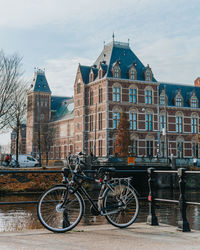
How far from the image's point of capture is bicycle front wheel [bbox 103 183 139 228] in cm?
562

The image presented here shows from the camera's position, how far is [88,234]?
16.6ft

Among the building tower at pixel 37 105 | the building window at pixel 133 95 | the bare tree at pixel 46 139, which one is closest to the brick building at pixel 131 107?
the building window at pixel 133 95

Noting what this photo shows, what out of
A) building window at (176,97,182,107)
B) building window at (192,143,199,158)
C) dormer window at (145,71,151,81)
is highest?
dormer window at (145,71,151,81)

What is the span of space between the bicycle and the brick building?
39.1m

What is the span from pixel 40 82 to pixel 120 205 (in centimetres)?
7396

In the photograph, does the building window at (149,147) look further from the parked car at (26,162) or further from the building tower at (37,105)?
the building tower at (37,105)

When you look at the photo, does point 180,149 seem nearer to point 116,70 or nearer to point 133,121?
point 133,121

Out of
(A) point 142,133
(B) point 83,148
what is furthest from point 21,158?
(A) point 142,133

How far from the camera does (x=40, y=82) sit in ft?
255

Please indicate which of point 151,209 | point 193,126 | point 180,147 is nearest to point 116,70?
point 180,147

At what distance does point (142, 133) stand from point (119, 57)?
11.0 metres

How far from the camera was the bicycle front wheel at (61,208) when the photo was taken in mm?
5242

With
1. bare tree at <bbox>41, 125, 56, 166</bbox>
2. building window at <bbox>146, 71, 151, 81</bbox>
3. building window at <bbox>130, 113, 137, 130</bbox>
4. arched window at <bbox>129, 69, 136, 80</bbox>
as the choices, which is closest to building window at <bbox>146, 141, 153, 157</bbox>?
building window at <bbox>130, 113, 137, 130</bbox>

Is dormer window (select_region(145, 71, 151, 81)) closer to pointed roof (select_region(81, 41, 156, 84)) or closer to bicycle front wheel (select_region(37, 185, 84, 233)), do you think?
pointed roof (select_region(81, 41, 156, 84))
